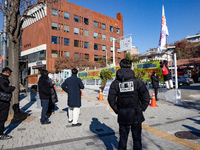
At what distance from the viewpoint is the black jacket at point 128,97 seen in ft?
8.91

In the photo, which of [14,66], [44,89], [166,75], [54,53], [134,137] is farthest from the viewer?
[54,53]

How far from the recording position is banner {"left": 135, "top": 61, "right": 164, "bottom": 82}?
10.6 meters

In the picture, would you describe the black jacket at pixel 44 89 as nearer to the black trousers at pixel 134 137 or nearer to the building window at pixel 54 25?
the black trousers at pixel 134 137

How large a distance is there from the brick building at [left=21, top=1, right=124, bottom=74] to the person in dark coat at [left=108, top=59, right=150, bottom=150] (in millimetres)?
34054

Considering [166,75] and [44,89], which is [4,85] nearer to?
[44,89]

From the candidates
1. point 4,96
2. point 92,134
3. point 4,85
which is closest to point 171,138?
point 92,134

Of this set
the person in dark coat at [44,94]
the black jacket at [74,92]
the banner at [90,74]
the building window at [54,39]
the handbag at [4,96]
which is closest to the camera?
the handbag at [4,96]

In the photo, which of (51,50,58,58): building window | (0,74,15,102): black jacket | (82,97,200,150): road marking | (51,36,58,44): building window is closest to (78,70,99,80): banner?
(82,97,200,150): road marking

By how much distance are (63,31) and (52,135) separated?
120 ft

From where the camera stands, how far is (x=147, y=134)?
4.52 m

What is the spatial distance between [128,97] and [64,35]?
125ft

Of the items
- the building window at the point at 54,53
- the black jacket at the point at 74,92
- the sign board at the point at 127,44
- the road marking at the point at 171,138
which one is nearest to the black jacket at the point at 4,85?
the black jacket at the point at 74,92

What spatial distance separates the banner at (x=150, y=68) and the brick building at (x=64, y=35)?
2727cm

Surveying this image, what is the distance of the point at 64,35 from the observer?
126ft
